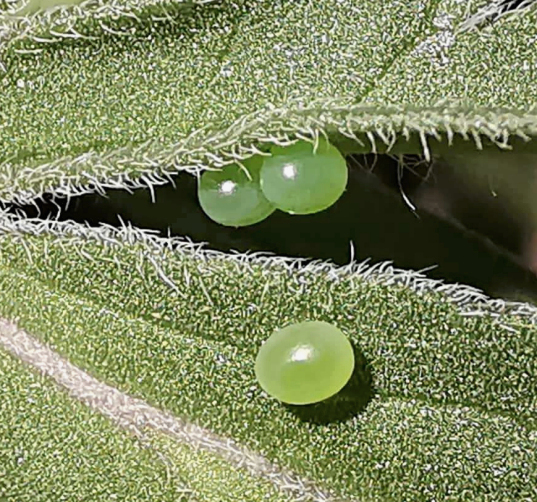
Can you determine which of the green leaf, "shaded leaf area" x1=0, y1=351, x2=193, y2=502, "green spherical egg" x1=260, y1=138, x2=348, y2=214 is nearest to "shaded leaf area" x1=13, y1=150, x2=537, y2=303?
the green leaf

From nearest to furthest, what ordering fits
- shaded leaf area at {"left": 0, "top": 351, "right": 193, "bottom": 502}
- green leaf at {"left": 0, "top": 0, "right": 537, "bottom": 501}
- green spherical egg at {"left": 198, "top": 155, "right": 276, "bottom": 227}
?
green leaf at {"left": 0, "top": 0, "right": 537, "bottom": 501}
green spherical egg at {"left": 198, "top": 155, "right": 276, "bottom": 227}
shaded leaf area at {"left": 0, "top": 351, "right": 193, "bottom": 502}

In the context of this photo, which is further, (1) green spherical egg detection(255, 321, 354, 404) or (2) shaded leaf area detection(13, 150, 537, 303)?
(2) shaded leaf area detection(13, 150, 537, 303)

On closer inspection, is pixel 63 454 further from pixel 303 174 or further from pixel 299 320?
pixel 303 174

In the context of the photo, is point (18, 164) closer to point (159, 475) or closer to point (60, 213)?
point (60, 213)

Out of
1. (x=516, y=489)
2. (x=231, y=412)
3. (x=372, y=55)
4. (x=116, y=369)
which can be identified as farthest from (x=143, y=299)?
(x=516, y=489)

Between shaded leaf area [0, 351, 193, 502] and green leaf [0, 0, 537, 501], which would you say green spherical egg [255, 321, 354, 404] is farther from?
shaded leaf area [0, 351, 193, 502]

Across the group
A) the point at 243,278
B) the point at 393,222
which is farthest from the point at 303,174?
the point at 393,222

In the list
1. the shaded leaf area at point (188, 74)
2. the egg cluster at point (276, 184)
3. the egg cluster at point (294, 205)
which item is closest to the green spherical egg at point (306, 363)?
the egg cluster at point (294, 205)
